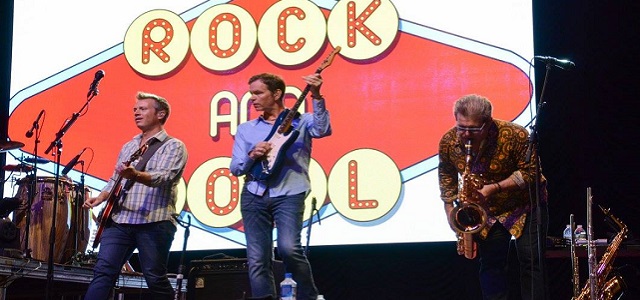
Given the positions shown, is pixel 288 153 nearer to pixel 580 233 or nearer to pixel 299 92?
pixel 299 92

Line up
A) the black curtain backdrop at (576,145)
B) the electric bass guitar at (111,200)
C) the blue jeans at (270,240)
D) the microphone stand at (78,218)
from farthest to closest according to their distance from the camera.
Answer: the microphone stand at (78,218), the black curtain backdrop at (576,145), the electric bass guitar at (111,200), the blue jeans at (270,240)

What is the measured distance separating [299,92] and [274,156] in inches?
103

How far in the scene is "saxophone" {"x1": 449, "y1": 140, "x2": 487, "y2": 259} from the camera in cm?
436

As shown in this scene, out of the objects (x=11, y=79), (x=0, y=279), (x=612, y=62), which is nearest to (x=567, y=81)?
(x=612, y=62)

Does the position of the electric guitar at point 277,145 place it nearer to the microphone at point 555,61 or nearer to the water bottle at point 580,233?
the microphone at point 555,61

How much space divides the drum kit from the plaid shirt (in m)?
2.30

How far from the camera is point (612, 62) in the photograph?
6656mm

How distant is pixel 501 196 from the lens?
441cm

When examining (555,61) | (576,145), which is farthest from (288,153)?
(576,145)

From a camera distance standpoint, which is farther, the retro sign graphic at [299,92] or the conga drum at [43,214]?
the conga drum at [43,214]

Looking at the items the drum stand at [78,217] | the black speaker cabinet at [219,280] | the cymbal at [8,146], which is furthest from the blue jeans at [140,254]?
the drum stand at [78,217]

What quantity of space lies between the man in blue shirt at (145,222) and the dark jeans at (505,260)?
6.29ft

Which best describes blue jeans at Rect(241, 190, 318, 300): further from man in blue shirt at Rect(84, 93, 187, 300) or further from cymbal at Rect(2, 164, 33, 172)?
cymbal at Rect(2, 164, 33, 172)

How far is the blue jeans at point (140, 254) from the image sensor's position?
484cm
